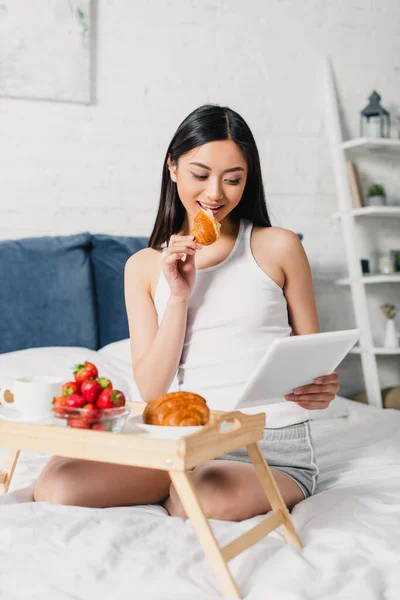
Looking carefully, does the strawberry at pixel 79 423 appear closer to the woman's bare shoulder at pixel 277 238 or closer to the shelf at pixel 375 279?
the woman's bare shoulder at pixel 277 238

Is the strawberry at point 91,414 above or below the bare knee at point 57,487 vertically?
above

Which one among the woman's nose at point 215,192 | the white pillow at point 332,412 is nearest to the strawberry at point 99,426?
the woman's nose at point 215,192

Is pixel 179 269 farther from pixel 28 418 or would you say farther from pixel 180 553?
pixel 180 553

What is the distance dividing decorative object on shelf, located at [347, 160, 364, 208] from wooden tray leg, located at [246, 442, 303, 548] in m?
2.21

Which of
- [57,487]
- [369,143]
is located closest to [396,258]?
[369,143]

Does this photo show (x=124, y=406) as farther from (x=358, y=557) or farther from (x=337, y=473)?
(x=337, y=473)

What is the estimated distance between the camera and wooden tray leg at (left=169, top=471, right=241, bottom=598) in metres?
1.02

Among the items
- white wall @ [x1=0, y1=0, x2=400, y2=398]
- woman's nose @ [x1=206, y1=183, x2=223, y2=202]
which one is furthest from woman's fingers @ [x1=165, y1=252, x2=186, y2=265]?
white wall @ [x1=0, y1=0, x2=400, y2=398]

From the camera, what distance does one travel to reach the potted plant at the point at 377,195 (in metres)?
3.29

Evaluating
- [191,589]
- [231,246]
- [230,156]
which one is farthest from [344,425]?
[191,589]

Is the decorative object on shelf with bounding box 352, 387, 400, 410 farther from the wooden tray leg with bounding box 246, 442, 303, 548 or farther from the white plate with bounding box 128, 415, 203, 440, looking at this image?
the white plate with bounding box 128, 415, 203, 440

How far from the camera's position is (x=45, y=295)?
2.59m

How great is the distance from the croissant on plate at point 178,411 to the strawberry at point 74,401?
0.39ft

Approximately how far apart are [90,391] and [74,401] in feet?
0.10
